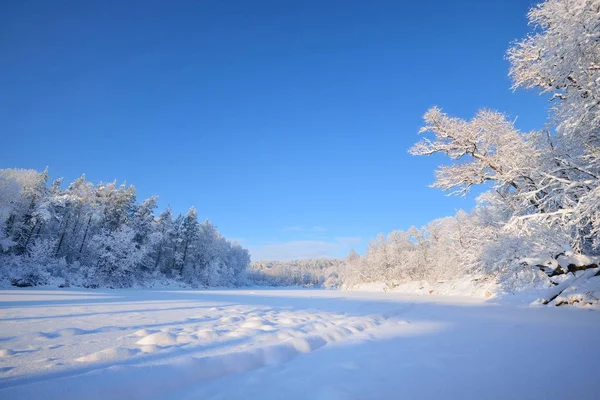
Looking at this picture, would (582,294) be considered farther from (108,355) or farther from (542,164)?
(108,355)

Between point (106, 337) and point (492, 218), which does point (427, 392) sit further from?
point (492, 218)

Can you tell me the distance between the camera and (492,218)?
34.4ft

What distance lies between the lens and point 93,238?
2836 centimetres

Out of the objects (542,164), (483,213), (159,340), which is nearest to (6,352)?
(159,340)

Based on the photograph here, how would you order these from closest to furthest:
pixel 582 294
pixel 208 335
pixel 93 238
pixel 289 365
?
pixel 289 365 → pixel 208 335 → pixel 582 294 → pixel 93 238

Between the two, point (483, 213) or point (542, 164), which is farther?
point (483, 213)

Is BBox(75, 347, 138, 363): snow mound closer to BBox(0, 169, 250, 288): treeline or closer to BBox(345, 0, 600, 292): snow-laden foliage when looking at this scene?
BBox(345, 0, 600, 292): snow-laden foliage

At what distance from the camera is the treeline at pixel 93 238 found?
26370 mm

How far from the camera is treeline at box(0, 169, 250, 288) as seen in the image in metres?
26.4

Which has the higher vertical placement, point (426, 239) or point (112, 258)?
point (426, 239)

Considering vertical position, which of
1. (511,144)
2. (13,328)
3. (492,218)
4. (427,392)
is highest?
(511,144)

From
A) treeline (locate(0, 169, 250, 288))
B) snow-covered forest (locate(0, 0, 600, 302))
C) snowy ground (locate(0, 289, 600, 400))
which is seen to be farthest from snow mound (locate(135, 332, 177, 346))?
treeline (locate(0, 169, 250, 288))

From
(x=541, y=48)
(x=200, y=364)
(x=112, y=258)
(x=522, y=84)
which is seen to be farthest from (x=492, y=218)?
(x=112, y=258)

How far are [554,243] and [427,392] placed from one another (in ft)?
26.3
